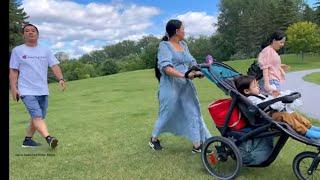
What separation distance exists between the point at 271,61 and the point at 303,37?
48.5 meters

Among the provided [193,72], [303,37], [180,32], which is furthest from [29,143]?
[303,37]

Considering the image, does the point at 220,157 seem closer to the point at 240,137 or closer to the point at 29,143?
the point at 240,137

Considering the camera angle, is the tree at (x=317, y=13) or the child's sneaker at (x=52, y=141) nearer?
the child's sneaker at (x=52, y=141)

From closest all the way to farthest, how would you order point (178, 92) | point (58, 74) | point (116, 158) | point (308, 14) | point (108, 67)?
1. point (116, 158)
2. point (178, 92)
3. point (58, 74)
4. point (108, 67)
5. point (308, 14)

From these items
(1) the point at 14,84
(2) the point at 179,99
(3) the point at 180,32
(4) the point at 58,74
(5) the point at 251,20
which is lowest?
(2) the point at 179,99

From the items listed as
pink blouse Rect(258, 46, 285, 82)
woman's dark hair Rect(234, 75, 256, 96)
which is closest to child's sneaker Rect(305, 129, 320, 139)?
woman's dark hair Rect(234, 75, 256, 96)

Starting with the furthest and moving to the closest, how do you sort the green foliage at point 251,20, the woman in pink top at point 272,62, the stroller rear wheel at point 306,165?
the green foliage at point 251,20 → the woman in pink top at point 272,62 → the stroller rear wheel at point 306,165

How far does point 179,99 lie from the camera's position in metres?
6.42

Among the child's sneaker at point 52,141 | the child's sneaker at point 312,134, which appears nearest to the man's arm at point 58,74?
the child's sneaker at point 52,141

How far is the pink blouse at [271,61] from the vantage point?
A: 659 centimetres

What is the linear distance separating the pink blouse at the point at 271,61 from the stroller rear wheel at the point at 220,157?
1579 mm

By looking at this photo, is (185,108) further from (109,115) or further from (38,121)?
(109,115)

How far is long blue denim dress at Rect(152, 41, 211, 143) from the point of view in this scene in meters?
6.26

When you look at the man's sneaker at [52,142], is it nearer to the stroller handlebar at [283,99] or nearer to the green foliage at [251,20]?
the stroller handlebar at [283,99]
